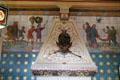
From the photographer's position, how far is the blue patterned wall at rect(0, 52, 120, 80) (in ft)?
21.0

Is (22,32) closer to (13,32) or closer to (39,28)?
(13,32)

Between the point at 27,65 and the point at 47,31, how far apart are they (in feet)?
5.11

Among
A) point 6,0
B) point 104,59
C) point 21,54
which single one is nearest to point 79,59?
point 104,59

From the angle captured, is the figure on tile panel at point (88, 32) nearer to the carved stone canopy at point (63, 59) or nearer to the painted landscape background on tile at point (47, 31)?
the painted landscape background on tile at point (47, 31)

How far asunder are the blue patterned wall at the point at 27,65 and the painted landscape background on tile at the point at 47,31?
9.3 inches

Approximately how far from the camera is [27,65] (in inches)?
257

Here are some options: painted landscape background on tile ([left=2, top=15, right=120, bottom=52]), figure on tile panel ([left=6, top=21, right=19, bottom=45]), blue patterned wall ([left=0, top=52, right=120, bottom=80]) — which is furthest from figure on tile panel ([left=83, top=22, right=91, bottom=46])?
figure on tile panel ([left=6, top=21, right=19, bottom=45])

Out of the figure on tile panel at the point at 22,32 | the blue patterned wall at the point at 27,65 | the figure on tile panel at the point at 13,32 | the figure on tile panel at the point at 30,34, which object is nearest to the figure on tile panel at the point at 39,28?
the figure on tile panel at the point at 30,34

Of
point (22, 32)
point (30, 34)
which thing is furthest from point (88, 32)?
point (22, 32)

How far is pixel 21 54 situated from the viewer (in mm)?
6633

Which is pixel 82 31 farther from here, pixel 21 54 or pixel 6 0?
pixel 6 0

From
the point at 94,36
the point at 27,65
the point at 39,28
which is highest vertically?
the point at 39,28

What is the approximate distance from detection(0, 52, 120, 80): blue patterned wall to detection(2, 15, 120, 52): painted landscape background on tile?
0.77 feet

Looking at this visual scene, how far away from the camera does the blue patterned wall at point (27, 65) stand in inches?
252
